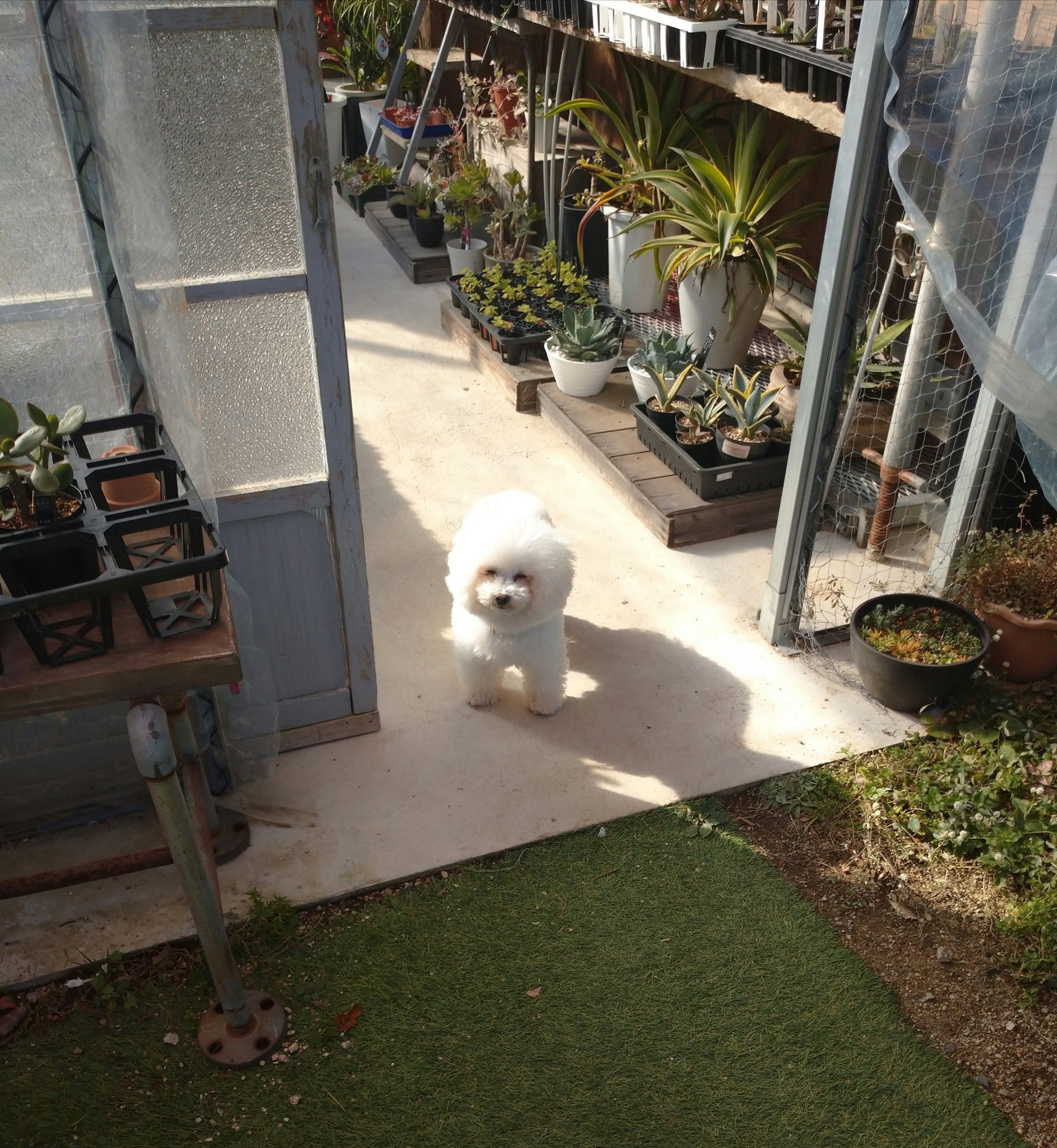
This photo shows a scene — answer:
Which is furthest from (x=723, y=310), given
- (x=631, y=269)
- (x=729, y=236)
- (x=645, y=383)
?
(x=631, y=269)

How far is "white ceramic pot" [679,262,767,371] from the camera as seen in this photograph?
4.18 m

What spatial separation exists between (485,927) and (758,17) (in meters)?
3.29

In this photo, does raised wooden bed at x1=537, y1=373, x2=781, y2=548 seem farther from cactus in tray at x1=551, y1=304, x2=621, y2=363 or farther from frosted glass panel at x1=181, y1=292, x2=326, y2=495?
frosted glass panel at x1=181, y1=292, x2=326, y2=495

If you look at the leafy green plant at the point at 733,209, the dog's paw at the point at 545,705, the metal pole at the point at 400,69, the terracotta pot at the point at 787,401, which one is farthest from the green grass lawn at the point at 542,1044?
the metal pole at the point at 400,69

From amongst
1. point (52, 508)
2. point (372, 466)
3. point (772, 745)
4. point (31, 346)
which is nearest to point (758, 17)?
point (372, 466)

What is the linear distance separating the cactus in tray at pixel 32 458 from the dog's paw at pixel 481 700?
1.35 metres

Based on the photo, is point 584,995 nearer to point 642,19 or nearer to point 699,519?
point 699,519

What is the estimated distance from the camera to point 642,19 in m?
4.00

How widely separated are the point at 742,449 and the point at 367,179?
437 centimetres

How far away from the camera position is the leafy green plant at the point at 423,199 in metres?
5.85

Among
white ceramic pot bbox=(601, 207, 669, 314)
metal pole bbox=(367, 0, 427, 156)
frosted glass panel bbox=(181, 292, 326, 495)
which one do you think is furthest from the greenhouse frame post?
metal pole bbox=(367, 0, 427, 156)

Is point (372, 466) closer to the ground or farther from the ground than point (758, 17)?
closer to the ground

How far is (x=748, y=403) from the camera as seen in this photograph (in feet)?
11.5

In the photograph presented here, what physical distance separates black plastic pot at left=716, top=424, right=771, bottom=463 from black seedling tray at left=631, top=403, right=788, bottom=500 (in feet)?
0.06
